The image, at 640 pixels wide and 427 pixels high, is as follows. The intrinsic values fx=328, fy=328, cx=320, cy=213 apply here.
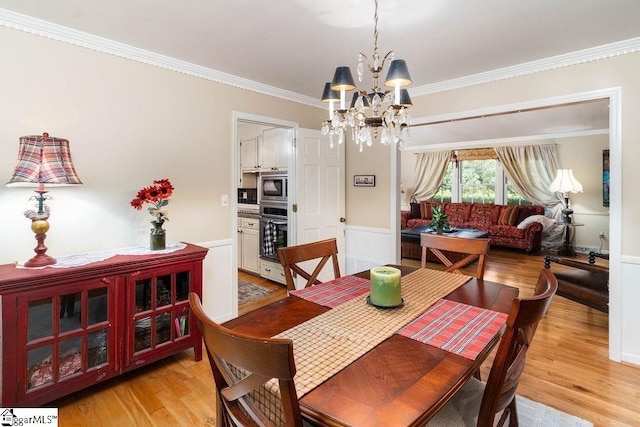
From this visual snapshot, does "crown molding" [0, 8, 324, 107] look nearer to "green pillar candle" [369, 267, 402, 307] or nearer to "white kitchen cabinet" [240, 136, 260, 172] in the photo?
"white kitchen cabinet" [240, 136, 260, 172]

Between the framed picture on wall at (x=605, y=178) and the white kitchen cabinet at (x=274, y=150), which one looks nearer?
the white kitchen cabinet at (x=274, y=150)

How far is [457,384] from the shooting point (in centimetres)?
96

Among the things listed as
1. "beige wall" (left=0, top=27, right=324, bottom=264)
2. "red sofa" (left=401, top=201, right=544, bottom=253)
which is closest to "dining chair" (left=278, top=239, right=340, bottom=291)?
"beige wall" (left=0, top=27, right=324, bottom=264)

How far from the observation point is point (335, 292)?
A: 1.78 m

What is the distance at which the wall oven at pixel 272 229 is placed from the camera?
13.8ft

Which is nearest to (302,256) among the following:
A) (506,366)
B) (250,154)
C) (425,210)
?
(506,366)

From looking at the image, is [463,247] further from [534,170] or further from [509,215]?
[534,170]

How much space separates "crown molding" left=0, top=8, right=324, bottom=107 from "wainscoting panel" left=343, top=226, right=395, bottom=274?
1.90m

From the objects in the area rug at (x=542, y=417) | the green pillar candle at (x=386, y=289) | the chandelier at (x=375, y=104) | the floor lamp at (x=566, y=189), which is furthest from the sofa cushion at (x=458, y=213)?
the green pillar candle at (x=386, y=289)

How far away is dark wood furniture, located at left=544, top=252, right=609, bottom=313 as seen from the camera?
2758 millimetres

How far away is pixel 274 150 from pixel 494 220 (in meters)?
5.04

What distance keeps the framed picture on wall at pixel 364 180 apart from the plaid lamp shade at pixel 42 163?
2910 millimetres

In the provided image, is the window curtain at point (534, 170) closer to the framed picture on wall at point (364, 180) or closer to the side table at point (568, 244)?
the side table at point (568, 244)

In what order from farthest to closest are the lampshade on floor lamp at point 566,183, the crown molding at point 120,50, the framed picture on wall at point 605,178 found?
the framed picture on wall at point 605,178 < the lampshade on floor lamp at point 566,183 < the crown molding at point 120,50
